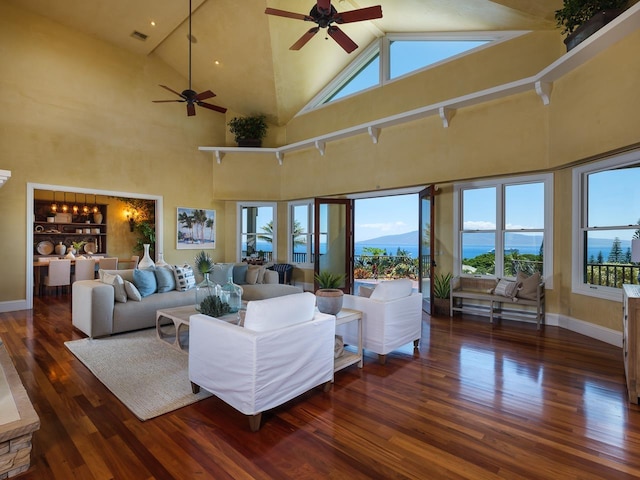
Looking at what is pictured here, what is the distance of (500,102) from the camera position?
5.35 metres

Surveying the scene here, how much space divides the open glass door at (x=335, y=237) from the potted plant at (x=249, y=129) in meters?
2.43

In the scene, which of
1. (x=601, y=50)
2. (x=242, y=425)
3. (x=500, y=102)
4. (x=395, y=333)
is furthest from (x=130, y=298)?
(x=601, y=50)

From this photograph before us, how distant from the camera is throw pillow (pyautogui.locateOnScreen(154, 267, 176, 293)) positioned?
207 inches

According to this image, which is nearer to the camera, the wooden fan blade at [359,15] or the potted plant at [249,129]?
the wooden fan blade at [359,15]

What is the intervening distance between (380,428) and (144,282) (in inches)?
159

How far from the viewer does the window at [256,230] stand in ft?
29.5

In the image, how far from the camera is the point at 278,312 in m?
2.50

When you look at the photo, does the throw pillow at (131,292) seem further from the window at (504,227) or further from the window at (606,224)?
the window at (606,224)

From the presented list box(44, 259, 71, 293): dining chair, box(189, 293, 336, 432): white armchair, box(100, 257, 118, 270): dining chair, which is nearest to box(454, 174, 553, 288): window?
box(189, 293, 336, 432): white armchair

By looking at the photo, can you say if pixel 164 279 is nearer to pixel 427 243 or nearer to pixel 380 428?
pixel 380 428

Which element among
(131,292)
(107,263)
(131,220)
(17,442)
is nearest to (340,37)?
(131,292)

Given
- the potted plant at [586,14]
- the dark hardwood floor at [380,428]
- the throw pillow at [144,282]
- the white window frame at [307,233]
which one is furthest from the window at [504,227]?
the throw pillow at [144,282]

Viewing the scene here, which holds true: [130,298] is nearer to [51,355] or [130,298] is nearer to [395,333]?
[51,355]

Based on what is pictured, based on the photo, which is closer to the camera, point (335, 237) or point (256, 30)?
point (256, 30)
